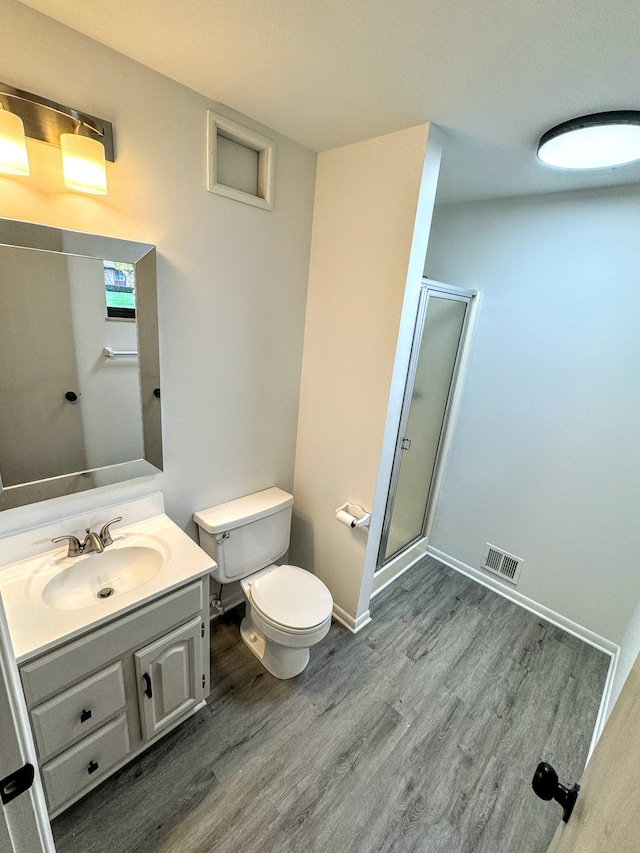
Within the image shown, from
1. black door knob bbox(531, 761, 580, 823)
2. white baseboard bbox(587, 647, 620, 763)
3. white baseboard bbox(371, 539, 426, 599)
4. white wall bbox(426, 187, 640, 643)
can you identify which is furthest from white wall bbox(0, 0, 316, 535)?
white baseboard bbox(587, 647, 620, 763)

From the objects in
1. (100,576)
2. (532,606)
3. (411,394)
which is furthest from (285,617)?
(532,606)

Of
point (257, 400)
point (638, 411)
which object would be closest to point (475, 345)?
point (638, 411)

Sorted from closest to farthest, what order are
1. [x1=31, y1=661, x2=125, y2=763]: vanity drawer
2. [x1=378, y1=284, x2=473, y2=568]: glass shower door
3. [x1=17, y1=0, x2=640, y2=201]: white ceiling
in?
[x1=17, y1=0, x2=640, y2=201]: white ceiling → [x1=31, y1=661, x2=125, y2=763]: vanity drawer → [x1=378, y1=284, x2=473, y2=568]: glass shower door

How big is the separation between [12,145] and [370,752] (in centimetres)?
245

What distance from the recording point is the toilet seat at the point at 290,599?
169cm

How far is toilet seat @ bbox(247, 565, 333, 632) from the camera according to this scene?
5.53 ft

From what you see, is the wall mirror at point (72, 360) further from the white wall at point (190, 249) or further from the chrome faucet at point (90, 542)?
the chrome faucet at point (90, 542)

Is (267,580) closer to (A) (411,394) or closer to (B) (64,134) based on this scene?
(A) (411,394)

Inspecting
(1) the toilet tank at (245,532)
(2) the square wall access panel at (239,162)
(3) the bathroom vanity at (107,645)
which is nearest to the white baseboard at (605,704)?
(1) the toilet tank at (245,532)

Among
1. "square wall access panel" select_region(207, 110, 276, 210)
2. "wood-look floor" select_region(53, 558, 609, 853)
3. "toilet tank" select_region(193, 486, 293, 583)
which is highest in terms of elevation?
"square wall access panel" select_region(207, 110, 276, 210)

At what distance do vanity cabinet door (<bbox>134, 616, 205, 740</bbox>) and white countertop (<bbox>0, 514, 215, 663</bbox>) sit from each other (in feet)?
0.75

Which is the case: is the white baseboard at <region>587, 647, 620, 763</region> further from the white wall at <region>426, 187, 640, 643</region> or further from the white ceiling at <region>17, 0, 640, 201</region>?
the white ceiling at <region>17, 0, 640, 201</region>

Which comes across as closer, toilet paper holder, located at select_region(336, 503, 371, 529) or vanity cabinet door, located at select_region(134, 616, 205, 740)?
vanity cabinet door, located at select_region(134, 616, 205, 740)

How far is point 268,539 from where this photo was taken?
2.03m
